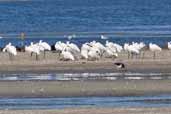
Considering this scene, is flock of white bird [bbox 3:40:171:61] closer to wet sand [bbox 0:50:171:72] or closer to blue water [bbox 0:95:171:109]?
wet sand [bbox 0:50:171:72]

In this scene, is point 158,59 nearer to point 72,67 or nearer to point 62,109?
point 72,67

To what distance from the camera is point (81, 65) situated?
35656 mm

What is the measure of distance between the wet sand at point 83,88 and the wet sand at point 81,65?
140 inches

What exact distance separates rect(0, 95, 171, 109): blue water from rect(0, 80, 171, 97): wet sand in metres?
0.85

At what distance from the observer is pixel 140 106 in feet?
83.3

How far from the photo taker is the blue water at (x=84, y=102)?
25672mm

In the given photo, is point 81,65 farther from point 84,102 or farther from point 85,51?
point 84,102

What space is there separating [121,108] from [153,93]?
12.8ft

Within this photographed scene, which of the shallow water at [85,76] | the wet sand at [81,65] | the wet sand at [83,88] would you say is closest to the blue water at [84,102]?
the wet sand at [83,88]

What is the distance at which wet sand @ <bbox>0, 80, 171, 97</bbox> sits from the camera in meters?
28.6

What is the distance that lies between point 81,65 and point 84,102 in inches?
360

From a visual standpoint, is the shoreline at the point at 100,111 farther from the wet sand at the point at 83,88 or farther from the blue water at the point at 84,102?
the wet sand at the point at 83,88

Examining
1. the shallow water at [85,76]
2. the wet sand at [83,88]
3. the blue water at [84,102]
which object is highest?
the shallow water at [85,76]

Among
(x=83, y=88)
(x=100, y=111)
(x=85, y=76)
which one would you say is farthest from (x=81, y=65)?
(x=100, y=111)
